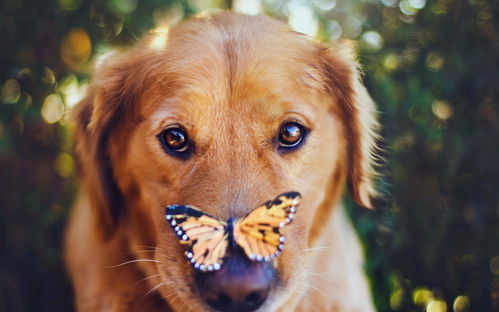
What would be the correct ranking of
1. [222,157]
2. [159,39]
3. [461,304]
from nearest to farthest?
[222,157] → [159,39] → [461,304]

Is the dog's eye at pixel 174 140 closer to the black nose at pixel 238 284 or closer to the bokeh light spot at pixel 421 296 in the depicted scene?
the black nose at pixel 238 284

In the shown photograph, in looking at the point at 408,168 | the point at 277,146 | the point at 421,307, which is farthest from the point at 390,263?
the point at 277,146

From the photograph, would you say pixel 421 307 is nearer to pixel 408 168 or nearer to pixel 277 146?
pixel 408 168

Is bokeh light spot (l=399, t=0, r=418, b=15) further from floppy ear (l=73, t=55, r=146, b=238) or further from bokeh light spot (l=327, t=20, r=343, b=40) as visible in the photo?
floppy ear (l=73, t=55, r=146, b=238)

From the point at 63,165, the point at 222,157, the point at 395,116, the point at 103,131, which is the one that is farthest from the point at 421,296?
the point at 63,165

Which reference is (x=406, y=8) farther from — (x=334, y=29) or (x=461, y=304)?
(x=461, y=304)

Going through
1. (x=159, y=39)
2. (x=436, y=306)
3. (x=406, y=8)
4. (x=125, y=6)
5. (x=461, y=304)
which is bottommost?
(x=436, y=306)
